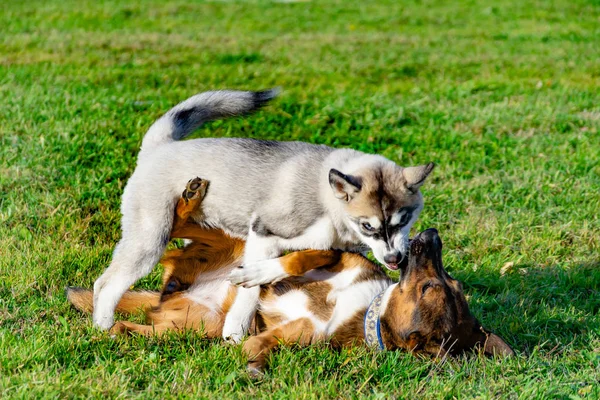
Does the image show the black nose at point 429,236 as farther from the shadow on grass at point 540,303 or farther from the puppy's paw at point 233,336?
the puppy's paw at point 233,336

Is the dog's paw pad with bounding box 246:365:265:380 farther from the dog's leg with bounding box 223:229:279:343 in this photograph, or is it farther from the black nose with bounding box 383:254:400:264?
the black nose with bounding box 383:254:400:264

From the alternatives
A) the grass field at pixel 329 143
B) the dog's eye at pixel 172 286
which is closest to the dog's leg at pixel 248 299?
the grass field at pixel 329 143

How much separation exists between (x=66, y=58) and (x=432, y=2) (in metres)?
8.79

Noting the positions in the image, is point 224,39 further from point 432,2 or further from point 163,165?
point 163,165

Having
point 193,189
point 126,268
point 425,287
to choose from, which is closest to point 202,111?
point 193,189

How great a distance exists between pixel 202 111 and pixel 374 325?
187 cm

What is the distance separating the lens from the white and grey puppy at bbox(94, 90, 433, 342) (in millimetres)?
4070

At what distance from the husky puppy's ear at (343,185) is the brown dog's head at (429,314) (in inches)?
16.9

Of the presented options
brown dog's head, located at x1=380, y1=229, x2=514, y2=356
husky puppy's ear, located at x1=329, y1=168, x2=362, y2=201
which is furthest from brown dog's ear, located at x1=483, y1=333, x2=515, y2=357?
husky puppy's ear, located at x1=329, y1=168, x2=362, y2=201

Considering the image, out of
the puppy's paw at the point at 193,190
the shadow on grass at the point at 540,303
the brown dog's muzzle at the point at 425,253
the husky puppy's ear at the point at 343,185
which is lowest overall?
the shadow on grass at the point at 540,303

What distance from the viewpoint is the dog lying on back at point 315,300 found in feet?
12.4

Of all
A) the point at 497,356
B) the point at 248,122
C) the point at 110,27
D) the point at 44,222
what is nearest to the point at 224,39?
the point at 110,27

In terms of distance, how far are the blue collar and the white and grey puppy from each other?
0.75 ft

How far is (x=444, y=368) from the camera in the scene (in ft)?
12.0
